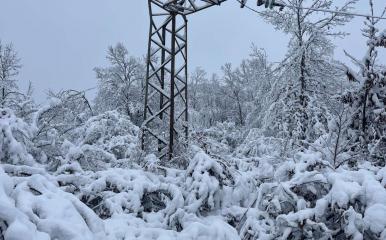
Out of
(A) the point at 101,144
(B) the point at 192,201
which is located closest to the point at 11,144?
(B) the point at 192,201

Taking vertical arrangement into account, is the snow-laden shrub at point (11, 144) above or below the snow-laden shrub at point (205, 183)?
above

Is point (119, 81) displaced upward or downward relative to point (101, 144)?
upward

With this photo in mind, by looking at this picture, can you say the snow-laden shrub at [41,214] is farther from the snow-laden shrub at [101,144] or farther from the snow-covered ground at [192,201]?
the snow-laden shrub at [101,144]

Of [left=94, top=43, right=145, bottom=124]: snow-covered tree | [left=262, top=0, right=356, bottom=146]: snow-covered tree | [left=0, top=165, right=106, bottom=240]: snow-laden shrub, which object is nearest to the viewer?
[left=0, top=165, right=106, bottom=240]: snow-laden shrub

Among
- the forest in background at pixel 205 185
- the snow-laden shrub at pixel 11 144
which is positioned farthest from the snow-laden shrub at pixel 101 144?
the snow-laden shrub at pixel 11 144

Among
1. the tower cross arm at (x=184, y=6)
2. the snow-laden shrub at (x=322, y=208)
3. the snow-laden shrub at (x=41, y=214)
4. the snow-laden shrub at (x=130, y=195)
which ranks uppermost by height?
the tower cross arm at (x=184, y=6)

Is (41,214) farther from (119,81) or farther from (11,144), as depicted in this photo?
(119,81)

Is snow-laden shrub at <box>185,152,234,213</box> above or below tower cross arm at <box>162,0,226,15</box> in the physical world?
below

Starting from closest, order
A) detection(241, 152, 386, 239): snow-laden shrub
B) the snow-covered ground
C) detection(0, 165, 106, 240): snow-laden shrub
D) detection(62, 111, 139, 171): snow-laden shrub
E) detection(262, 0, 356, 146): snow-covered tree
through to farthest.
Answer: detection(0, 165, 106, 240): snow-laden shrub < the snow-covered ground < detection(241, 152, 386, 239): snow-laden shrub < detection(62, 111, 139, 171): snow-laden shrub < detection(262, 0, 356, 146): snow-covered tree

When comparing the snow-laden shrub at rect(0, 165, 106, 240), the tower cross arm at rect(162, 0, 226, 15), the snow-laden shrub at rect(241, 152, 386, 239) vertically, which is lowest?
the snow-laden shrub at rect(241, 152, 386, 239)

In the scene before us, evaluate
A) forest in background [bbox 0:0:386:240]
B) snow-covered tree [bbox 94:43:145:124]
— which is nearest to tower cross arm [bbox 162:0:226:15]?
forest in background [bbox 0:0:386:240]

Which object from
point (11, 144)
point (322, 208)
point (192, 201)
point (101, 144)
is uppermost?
point (11, 144)

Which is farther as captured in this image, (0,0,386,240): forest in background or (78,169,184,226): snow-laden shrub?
(78,169,184,226): snow-laden shrub

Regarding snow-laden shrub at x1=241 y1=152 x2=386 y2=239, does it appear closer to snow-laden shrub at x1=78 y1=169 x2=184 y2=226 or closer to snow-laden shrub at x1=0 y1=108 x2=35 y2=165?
snow-laden shrub at x1=78 y1=169 x2=184 y2=226
